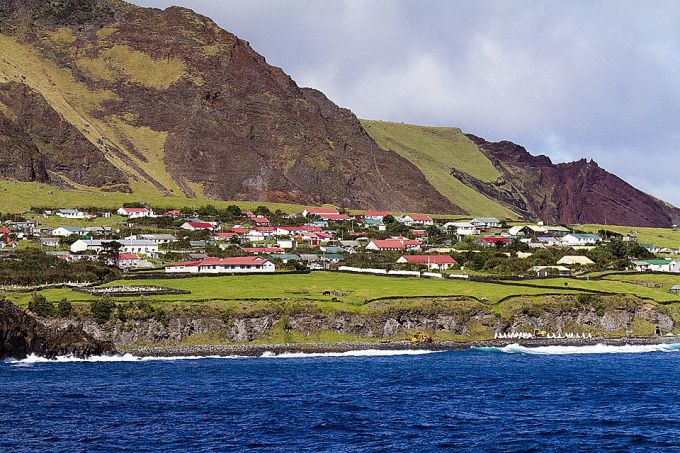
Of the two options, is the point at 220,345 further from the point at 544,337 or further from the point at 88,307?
the point at 544,337

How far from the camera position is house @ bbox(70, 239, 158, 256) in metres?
153

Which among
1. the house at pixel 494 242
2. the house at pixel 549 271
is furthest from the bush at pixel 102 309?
the house at pixel 494 242

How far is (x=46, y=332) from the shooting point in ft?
305

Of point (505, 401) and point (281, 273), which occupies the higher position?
point (281, 273)

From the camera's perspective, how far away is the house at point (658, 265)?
151 metres

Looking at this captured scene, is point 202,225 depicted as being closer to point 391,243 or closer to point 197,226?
point 197,226

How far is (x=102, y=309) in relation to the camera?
96.1 metres

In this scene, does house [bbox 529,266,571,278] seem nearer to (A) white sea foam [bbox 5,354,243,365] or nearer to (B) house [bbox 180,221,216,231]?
(A) white sea foam [bbox 5,354,243,365]

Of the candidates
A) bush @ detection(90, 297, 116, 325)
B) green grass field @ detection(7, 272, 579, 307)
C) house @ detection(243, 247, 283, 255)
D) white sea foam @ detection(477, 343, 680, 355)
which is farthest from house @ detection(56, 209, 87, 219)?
white sea foam @ detection(477, 343, 680, 355)

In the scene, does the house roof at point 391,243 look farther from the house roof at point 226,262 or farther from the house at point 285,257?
the house roof at point 226,262

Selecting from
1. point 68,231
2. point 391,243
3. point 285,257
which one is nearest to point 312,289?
point 285,257

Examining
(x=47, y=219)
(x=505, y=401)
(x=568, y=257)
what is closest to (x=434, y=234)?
(x=568, y=257)

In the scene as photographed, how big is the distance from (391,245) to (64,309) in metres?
81.3

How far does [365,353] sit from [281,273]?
35309mm
